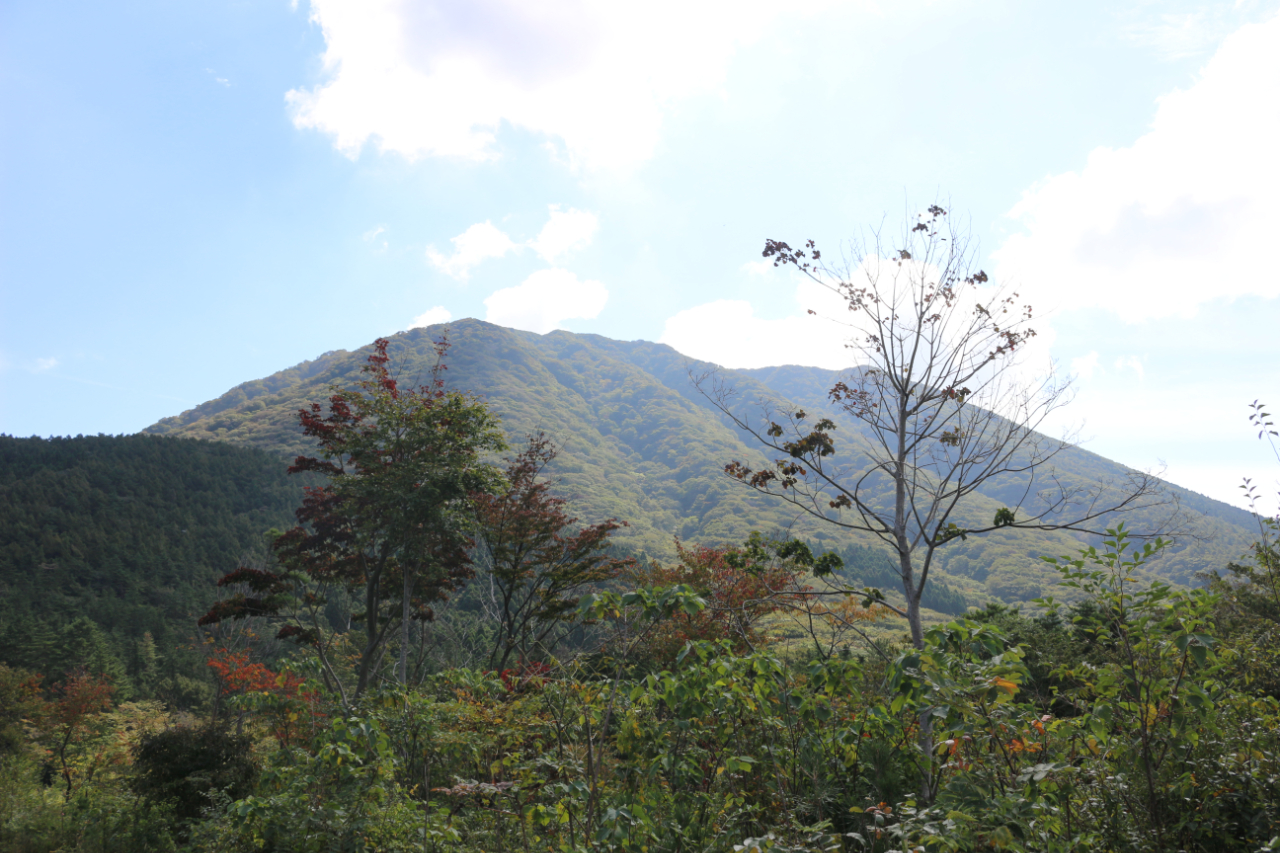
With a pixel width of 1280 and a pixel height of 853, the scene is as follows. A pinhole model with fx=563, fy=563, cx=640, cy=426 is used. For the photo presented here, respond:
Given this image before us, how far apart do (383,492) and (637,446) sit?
138311 mm

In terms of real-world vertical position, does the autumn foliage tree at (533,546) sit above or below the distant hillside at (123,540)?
above

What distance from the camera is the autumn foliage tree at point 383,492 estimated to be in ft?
33.5

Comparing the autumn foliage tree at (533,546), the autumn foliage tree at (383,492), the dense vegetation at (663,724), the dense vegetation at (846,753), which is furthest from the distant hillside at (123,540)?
the dense vegetation at (846,753)

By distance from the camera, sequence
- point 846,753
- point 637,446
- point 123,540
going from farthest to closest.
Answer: point 637,446 → point 123,540 → point 846,753

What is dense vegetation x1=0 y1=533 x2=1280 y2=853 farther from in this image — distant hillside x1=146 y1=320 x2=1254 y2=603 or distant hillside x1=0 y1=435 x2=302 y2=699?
distant hillside x1=146 y1=320 x2=1254 y2=603

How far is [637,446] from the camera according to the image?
148 m

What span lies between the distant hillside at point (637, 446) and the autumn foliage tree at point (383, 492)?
48.0 metres

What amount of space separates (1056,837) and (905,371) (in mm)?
3693

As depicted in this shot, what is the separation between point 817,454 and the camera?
16.8 ft

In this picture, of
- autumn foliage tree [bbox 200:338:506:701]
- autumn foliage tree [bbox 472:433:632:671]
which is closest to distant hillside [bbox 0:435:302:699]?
autumn foliage tree [bbox 200:338:506:701]

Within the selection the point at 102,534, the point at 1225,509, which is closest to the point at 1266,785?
the point at 102,534

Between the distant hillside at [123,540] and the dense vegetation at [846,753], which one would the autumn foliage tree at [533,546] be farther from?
the distant hillside at [123,540]

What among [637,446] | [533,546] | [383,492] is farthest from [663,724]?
[637,446]

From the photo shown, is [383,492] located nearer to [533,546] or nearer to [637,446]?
[533,546]
